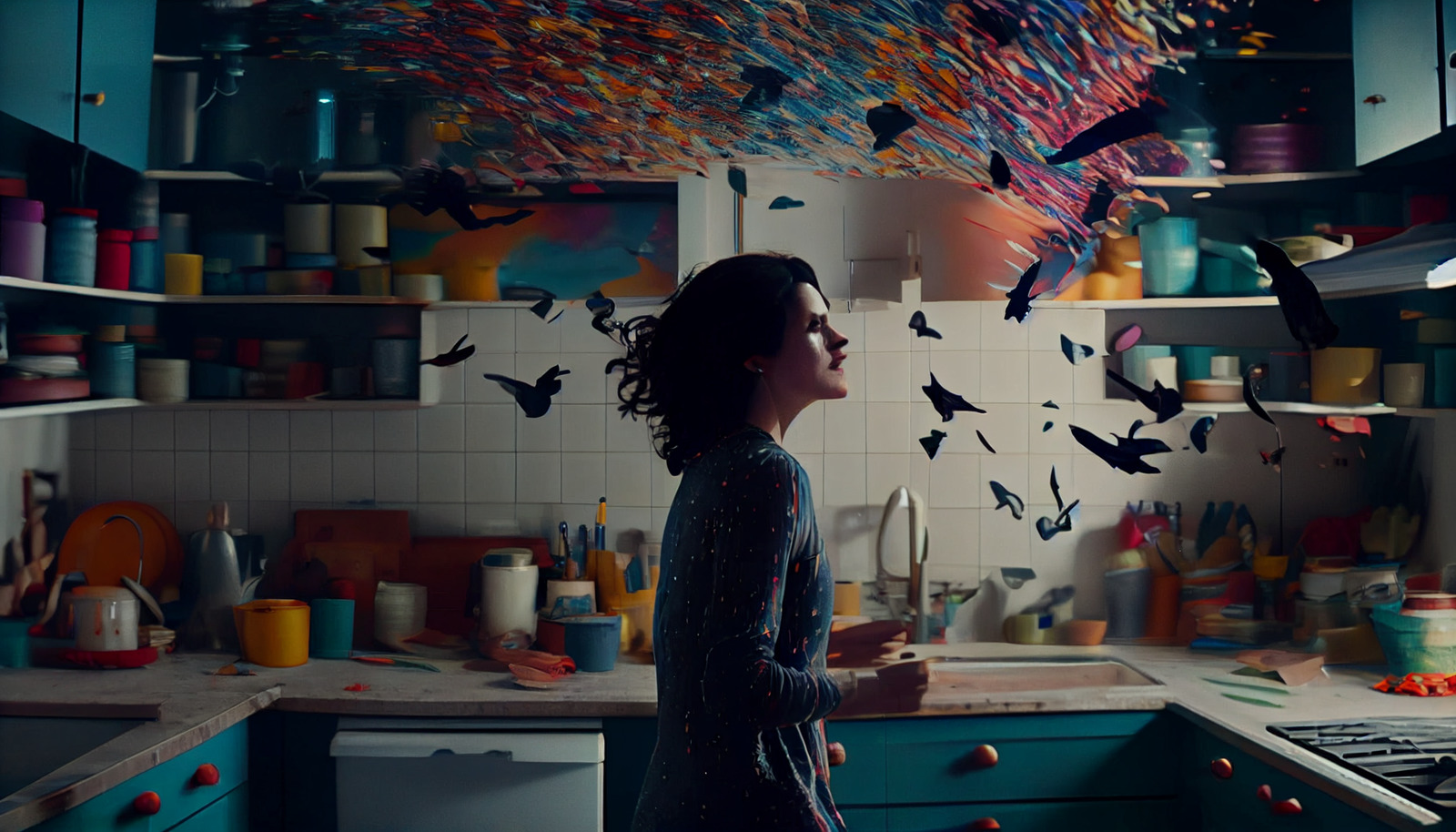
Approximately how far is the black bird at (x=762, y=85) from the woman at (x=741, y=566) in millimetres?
636

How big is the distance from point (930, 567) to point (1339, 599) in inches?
30.2

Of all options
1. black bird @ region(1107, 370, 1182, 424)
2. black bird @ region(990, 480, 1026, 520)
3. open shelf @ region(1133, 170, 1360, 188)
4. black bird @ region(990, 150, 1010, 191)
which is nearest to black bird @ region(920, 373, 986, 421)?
black bird @ region(990, 480, 1026, 520)

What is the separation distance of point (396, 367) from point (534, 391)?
266 mm

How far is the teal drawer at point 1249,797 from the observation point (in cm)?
140

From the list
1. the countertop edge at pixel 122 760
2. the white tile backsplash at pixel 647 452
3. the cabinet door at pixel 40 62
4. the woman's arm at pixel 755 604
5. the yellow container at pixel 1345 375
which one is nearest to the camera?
the woman's arm at pixel 755 604

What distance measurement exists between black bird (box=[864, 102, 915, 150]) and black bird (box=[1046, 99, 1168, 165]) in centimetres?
26

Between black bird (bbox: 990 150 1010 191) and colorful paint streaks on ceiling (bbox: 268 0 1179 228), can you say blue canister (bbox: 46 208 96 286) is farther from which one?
black bird (bbox: 990 150 1010 191)

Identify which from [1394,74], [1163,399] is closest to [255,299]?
[1163,399]

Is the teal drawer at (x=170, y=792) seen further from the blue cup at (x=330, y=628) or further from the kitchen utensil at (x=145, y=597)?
the kitchen utensil at (x=145, y=597)

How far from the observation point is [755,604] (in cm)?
96

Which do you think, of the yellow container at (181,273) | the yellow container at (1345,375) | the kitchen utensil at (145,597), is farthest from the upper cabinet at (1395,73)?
the kitchen utensil at (145,597)

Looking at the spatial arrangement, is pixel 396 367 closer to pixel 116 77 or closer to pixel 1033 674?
pixel 116 77

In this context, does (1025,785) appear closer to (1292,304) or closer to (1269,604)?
(1269,604)

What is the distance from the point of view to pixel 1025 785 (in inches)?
68.4
